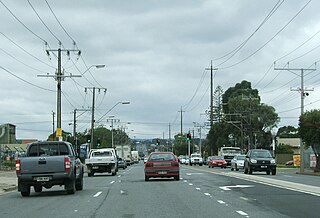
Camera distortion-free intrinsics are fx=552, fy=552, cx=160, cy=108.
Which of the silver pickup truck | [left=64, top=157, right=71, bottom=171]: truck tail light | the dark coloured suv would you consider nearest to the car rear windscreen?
the silver pickup truck

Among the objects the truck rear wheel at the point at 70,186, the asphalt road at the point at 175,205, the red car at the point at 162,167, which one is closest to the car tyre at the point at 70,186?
the truck rear wheel at the point at 70,186

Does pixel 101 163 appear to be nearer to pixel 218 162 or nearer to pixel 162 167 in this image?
pixel 162 167

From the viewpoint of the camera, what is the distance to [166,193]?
20.2 meters

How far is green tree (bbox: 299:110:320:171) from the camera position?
4509 centimetres

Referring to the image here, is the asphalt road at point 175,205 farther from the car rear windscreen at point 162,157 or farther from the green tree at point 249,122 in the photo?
the green tree at point 249,122

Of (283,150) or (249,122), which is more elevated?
(249,122)

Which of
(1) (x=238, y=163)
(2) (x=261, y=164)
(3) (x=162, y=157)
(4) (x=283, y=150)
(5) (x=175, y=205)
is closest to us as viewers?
(5) (x=175, y=205)

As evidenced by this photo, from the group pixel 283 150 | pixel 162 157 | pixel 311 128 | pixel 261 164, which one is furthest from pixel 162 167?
pixel 283 150

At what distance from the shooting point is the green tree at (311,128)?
45094 millimetres

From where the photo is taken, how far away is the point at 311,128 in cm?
4538

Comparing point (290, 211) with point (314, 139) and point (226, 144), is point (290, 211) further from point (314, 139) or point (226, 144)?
point (226, 144)

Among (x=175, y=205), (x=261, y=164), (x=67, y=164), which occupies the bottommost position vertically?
(x=175, y=205)

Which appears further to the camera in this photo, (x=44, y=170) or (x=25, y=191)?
(x=25, y=191)

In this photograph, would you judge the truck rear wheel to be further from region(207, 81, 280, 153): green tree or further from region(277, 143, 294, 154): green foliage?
region(277, 143, 294, 154): green foliage
